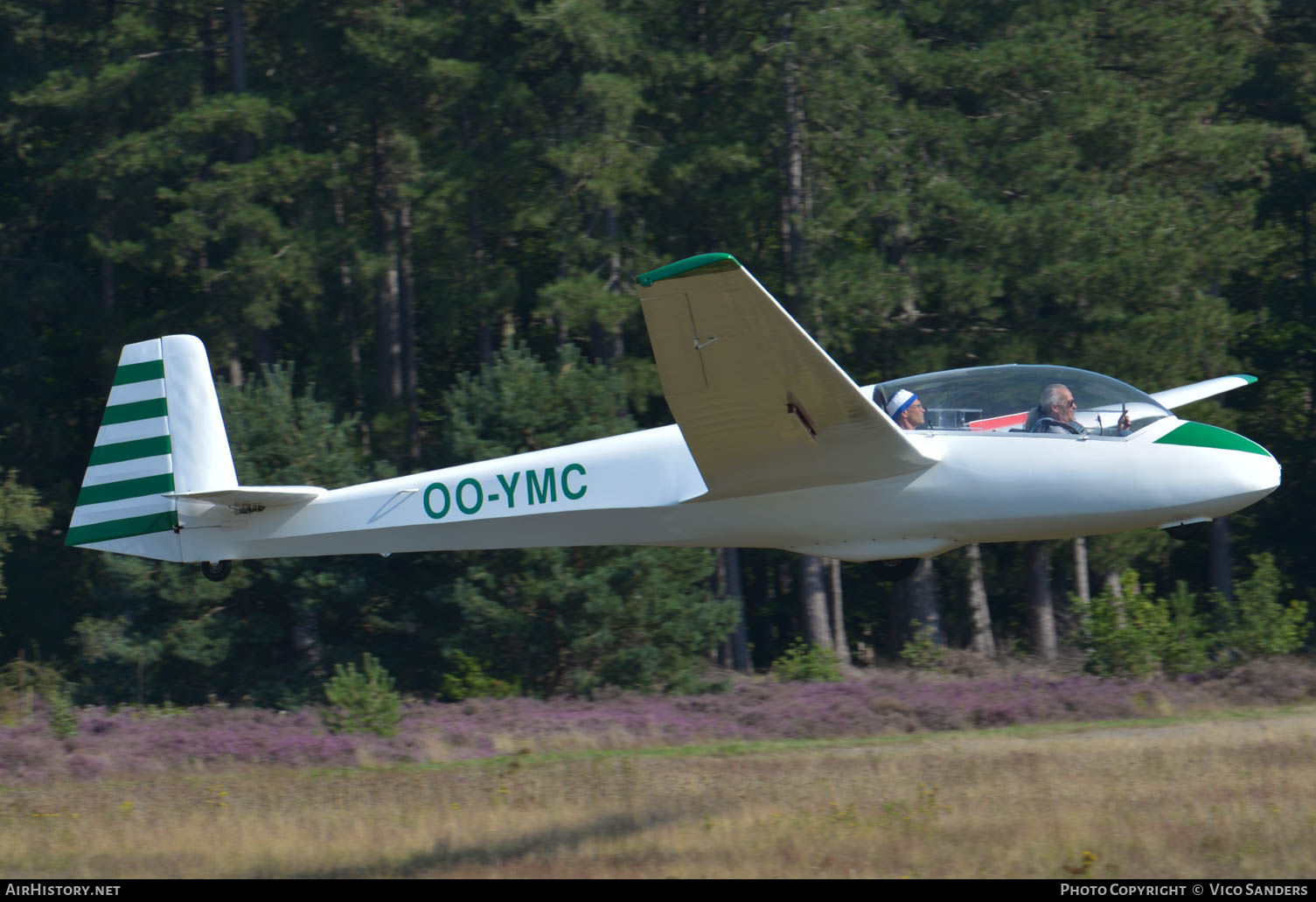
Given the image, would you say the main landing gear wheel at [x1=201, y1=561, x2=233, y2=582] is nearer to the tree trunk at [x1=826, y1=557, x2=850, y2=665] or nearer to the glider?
the glider

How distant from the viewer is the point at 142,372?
12.6 meters

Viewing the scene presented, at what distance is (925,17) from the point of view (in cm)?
2795

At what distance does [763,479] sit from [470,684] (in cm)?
1483

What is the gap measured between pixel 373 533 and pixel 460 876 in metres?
3.15

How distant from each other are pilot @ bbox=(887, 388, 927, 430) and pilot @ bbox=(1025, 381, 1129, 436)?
0.78 metres

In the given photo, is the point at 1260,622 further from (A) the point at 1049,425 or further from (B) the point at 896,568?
(A) the point at 1049,425

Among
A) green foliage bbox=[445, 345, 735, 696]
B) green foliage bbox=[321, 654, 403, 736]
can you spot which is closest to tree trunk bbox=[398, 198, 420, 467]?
green foliage bbox=[445, 345, 735, 696]

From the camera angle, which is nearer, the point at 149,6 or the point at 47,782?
the point at 47,782

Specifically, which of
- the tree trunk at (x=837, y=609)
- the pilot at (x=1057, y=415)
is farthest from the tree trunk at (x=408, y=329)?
the pilot at (x=1057, y=415)

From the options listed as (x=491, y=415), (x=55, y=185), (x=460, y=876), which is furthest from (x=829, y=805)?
(x=55, y=185)

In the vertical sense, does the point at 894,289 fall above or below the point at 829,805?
above

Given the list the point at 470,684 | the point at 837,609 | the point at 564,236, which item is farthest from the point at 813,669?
the point at 564,236

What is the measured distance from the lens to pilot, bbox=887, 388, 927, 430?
10203 mm

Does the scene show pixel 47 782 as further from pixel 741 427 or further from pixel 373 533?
pixel 741 427
